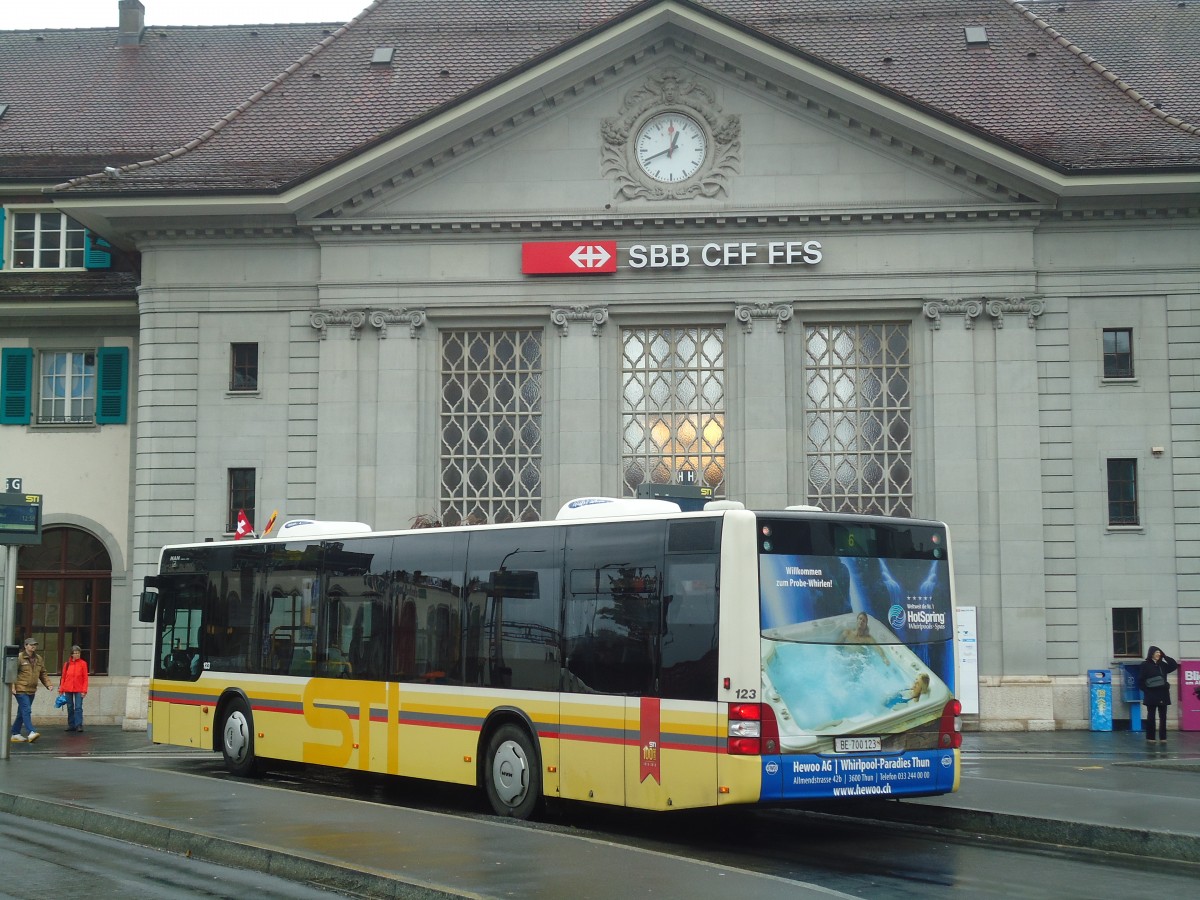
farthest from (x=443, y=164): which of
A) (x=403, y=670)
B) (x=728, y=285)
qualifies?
(x=403, y=670)

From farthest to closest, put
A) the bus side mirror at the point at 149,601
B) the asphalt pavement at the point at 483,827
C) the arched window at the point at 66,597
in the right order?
the arched window at the point at 66,597, the bus side mirror at the point at 149,601, the asphalt pavement at the point at 483,827

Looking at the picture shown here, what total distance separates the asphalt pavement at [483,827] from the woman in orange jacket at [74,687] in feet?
30.9

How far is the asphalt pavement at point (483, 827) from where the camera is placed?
1081 cm

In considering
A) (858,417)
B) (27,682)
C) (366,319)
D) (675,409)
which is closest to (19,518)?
(27,682)

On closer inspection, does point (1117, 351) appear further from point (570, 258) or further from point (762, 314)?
point (570, 258)

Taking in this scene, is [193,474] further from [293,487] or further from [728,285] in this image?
[728,285]

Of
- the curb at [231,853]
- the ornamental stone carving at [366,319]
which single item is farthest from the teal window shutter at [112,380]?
the curb at [231,853]

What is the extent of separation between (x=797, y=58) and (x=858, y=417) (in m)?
6.95

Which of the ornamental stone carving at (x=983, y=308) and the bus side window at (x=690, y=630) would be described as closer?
the bus side window at (x=690, y=630)

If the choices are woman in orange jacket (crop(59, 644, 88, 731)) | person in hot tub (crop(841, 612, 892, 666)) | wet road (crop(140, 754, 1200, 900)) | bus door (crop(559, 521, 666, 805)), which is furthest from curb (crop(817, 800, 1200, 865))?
woman in orange jacket (crop(59, 644, 88, 731))

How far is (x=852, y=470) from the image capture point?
3033cm

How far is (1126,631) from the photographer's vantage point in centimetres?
2953

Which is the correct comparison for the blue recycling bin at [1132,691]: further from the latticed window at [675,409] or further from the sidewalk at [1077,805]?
the latticed window at [675,409]

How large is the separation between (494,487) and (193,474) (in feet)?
19.8
